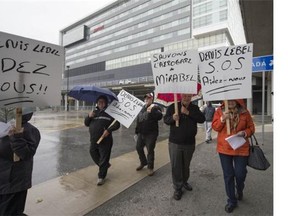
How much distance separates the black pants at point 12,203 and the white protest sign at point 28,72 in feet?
3.39

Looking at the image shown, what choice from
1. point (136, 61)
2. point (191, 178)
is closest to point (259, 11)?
point (191, 178)

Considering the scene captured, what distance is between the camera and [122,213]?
3277mm

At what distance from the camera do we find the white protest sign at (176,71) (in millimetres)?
3514

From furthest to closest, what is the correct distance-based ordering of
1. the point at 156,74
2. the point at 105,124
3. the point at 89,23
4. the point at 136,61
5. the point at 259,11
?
the point at 89,23 → the point at 136,61 → the point at 259,11 → the point at 105,124 → the point at 156,74

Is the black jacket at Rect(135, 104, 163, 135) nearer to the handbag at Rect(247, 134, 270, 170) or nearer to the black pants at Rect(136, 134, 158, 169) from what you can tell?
the black pants at Rect(136, 134, 158, 169)

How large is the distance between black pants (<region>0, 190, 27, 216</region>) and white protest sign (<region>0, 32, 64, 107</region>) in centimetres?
103

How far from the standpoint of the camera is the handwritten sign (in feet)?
10.2

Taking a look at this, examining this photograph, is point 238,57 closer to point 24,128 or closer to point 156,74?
point 156,74

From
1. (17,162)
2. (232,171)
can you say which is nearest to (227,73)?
(232,171)

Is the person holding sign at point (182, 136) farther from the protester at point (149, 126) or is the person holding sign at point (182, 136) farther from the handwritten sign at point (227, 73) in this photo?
the protester at point (149, 126)

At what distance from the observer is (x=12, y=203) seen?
2529 mm

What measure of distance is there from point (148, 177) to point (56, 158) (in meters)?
3.26

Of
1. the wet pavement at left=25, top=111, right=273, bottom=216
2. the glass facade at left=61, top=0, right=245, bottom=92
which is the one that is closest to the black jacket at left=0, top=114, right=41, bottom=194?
the wet pavement at left=25, top=111, right=273, bottom=216

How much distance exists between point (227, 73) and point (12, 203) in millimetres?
3214
